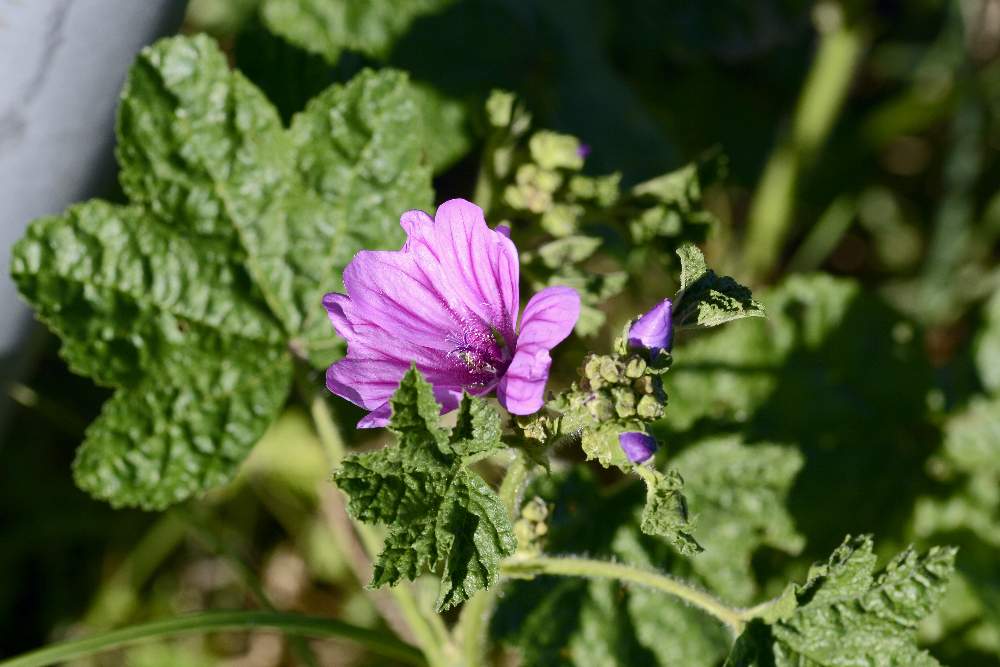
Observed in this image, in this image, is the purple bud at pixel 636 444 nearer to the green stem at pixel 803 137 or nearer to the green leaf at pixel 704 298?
the green leaf at pixel 704 298

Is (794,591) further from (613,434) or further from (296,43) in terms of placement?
(296,43)

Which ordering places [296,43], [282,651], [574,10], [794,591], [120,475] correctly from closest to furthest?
[794,591], [120,475], [296,43], [282,651], [574,10]

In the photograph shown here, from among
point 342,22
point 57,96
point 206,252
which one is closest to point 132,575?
point 206,252

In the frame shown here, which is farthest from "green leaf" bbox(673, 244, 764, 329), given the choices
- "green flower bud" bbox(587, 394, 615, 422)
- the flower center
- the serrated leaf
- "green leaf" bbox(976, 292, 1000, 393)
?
"green leaf" bbox(976, 292, 1000, 393)

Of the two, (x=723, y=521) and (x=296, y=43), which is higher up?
(x=296, y=43)

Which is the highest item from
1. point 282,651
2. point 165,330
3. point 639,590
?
point 165,330

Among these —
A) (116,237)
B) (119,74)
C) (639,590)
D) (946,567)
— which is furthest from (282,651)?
(946,567)

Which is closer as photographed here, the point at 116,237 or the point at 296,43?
the point at 116,237
